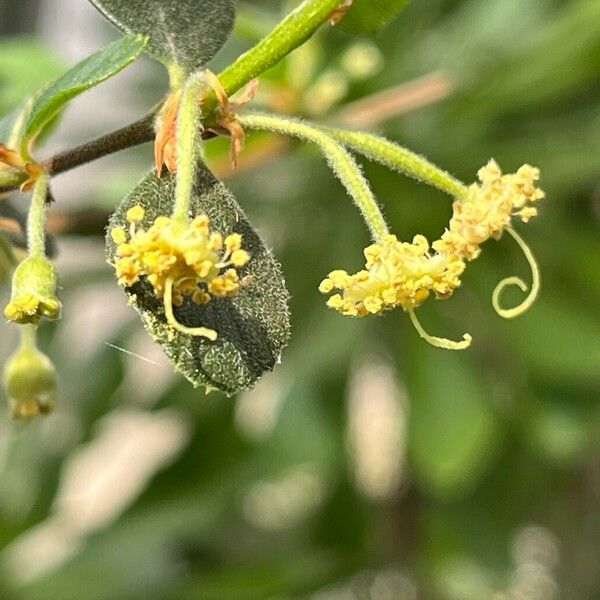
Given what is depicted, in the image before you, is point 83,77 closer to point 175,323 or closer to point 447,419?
point 175,323

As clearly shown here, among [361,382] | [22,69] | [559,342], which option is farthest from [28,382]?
[361,382]

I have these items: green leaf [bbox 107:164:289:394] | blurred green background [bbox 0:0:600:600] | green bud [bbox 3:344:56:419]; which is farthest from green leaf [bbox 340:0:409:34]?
blurred green background [bbox 0:0:600:600]

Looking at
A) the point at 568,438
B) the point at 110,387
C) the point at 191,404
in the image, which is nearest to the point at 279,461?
the point at 191,404

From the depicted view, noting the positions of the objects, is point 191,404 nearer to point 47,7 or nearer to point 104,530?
point 104,530

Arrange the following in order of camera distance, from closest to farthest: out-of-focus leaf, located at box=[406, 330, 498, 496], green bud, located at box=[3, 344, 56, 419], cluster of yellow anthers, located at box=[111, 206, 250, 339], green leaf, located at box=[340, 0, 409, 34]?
cluster of yellow anthers, located at box=[111, 206, 250, 339] → green leaf, located at box=[340, 0, 409, 34] → green bud, located at box=[3, 344, 56, 419] → out-of-focus leaf, located at box=[406, 330, 498, 496]

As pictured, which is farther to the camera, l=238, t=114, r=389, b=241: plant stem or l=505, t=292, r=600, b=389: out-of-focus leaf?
l=505, t=292, r=600, b=389: out-of-focus leaf

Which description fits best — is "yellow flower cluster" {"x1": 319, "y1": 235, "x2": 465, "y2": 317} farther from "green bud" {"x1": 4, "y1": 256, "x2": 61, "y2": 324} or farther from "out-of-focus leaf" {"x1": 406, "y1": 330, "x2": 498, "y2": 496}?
"out-of-focus leaf" {"x1": 406, "y1": 330, "x2": 498, "y2": 496}
